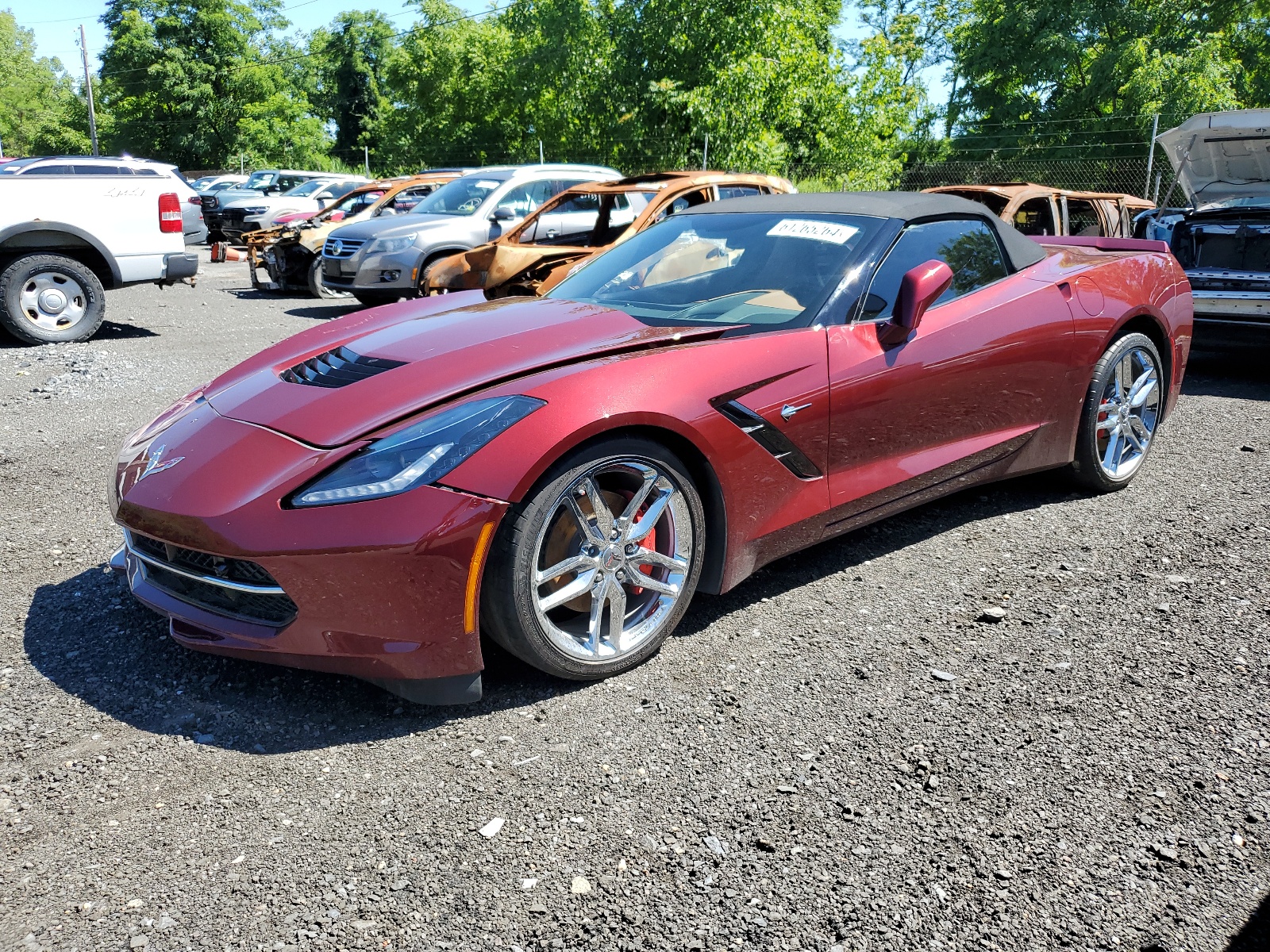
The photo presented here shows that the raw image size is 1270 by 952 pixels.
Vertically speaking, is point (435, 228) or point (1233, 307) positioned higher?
point (435, 228)

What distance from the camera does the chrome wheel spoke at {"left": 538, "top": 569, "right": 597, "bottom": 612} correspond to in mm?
2832

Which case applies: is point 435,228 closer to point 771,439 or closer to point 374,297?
point 374,297

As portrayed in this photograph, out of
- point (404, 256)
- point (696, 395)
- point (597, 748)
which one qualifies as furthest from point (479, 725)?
point (404, 256)

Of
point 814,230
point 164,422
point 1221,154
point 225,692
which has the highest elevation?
point 1221,154

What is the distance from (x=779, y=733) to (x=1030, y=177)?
22.9 metres

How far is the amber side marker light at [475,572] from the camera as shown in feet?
8.70

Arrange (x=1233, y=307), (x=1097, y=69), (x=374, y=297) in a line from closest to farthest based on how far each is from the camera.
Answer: (x=1233, y=307) < (x=374, y=297) < (x=1097, y=69)

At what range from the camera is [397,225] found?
11.9 metres

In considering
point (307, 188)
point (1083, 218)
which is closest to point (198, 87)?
point (307, 188)

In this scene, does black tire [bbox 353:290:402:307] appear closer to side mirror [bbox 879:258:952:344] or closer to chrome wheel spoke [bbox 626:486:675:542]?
side mirror [bbox 879:258:952:344]

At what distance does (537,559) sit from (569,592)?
0.17 m

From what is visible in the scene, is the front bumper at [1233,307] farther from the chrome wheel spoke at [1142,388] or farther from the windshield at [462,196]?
the windshield at [462,196]

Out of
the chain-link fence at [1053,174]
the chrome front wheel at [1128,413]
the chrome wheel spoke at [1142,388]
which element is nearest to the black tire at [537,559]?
the chrome front wheel at [1128,413]

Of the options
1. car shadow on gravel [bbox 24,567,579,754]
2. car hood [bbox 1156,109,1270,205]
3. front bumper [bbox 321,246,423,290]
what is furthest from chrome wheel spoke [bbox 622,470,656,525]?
front bumper [bbox 321,246,423,290]
